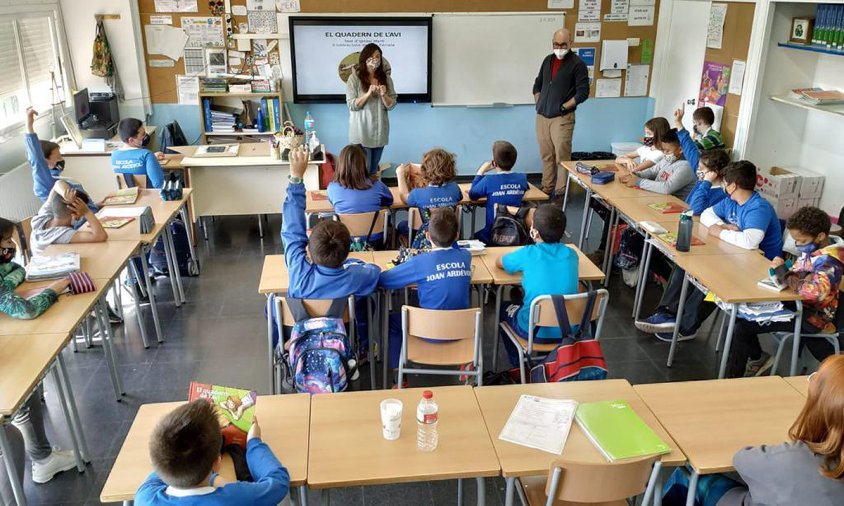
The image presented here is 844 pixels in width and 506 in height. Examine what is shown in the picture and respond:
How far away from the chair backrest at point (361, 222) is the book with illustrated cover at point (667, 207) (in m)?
2.04

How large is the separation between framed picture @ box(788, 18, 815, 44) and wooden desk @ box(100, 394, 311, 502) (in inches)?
221

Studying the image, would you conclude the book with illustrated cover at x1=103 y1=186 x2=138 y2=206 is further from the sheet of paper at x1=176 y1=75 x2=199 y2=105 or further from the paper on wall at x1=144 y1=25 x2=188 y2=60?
the paper on wall at x1=144 y1=25 x2=188 y2=60

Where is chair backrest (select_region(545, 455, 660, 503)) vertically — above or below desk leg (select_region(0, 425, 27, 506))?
above

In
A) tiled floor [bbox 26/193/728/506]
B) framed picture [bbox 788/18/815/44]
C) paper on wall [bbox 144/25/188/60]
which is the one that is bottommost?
tiled floor [bbox 26/193/728/506]

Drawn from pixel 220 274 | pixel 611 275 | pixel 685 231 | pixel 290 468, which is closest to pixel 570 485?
pixel 290 468

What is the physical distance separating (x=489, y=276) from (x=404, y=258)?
0.51 m

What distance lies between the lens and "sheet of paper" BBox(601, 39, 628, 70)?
26.4ft

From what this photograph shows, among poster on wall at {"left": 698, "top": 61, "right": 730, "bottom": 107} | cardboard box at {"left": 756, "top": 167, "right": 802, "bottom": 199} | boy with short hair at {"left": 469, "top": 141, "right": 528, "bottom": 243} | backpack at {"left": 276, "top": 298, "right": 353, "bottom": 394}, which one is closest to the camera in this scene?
backpack at {"left": 276, "top": 298, "right": 353, "bottom": 394}

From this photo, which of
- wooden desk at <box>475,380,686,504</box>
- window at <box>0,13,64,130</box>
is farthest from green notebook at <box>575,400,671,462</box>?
window at <box>0,13,64,130</box>

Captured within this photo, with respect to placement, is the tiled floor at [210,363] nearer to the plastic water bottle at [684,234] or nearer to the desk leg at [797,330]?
the desk leg at [797,330]

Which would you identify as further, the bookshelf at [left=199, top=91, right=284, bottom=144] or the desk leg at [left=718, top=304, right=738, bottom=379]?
the bookshelf at [left=199, top=91, right=284, bottom=144]

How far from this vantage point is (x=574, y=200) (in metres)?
7.67

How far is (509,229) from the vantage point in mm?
4902

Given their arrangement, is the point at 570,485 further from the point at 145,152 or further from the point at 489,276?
the point at 145,152
